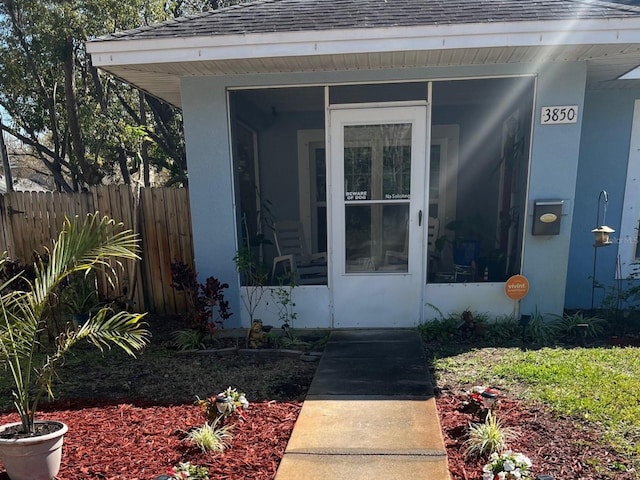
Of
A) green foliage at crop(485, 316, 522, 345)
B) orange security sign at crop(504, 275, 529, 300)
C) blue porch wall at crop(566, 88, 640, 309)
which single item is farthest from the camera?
blue porch wall at crop(566, 88, 640, 309)

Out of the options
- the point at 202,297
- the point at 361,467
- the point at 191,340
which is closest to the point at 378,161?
the point at 202,297

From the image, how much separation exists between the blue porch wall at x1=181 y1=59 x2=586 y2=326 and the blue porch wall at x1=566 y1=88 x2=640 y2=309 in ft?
3.28

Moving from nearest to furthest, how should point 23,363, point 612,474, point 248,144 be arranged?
point 612,474
point 23,363
point 248,144

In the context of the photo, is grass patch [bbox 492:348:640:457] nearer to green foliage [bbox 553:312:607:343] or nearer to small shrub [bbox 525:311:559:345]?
small shrub [bbox 525:311:559:345]

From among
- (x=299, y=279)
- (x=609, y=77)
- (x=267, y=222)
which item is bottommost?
(x=299, y=279)

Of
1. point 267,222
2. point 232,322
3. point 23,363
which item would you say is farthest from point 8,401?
point 267,222

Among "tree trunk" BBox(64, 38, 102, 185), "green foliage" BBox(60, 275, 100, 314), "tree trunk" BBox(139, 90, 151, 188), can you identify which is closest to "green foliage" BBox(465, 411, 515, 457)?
"green foliage" BBox(60, 275, 100, 314)

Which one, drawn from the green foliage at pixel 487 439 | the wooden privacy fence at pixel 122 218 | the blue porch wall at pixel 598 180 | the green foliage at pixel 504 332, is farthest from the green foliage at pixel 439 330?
the wooden privacy fence at pixel 122 218

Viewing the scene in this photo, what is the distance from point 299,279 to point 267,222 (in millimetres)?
1524

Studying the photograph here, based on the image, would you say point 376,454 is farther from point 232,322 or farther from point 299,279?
point 299,279

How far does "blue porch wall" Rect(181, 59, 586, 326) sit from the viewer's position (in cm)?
404

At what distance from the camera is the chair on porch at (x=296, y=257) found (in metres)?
5.46

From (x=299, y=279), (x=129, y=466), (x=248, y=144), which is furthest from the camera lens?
(x=248, y=144)

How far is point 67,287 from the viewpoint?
4535 millimetres
